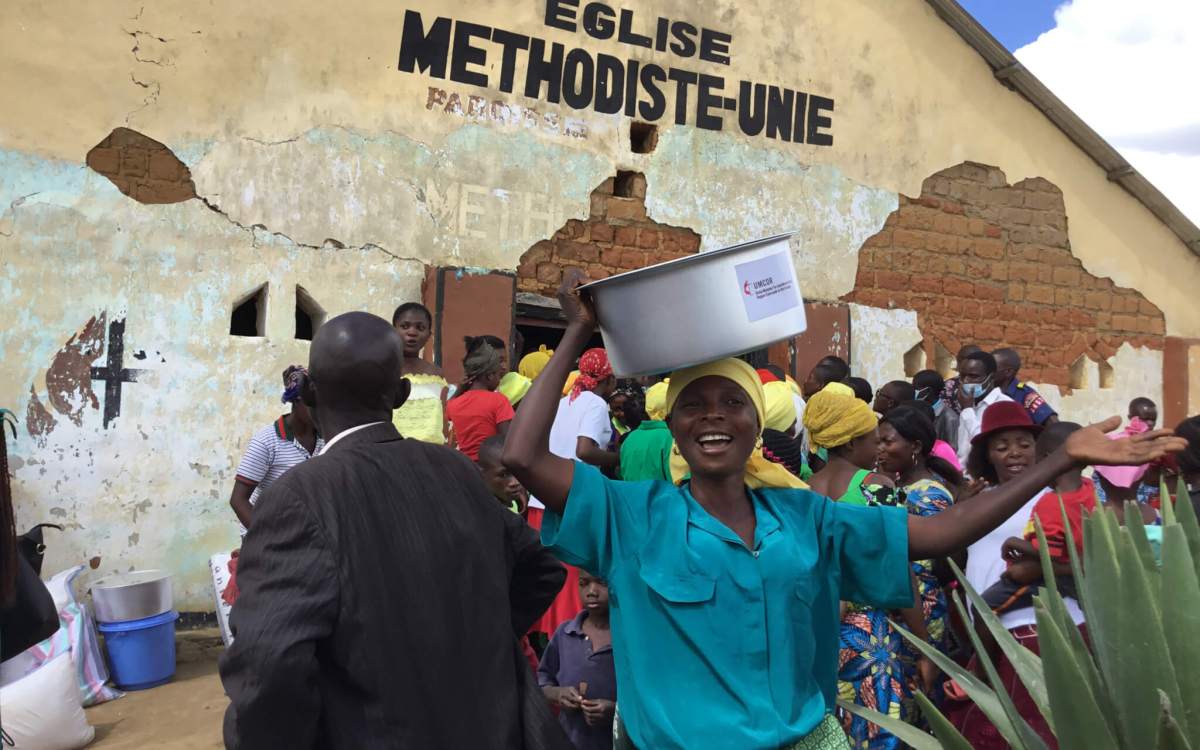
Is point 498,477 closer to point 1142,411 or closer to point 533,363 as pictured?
point 533,363

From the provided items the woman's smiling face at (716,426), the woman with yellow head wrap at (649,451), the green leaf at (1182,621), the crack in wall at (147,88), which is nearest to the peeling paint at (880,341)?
the woman with yellow head wrap at (649,451)

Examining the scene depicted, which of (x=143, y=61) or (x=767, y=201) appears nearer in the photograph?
(x=143, y=61)

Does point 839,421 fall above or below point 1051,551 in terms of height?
→ above

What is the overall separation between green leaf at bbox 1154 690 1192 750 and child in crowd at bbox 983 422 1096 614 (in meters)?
1.82

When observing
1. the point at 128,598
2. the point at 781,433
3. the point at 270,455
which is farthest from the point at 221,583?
the point at 781,433

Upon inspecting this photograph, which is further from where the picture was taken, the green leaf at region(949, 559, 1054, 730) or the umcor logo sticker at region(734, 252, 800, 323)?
the umcor logo sticker at region(734, 252, 800, 323)

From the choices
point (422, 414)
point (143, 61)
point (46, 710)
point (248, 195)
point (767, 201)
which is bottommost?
point (46, 710)

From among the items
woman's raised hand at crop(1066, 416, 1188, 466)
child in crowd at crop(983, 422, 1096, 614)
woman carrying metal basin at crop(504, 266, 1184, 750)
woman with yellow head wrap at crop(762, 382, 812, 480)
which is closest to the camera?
woman's raised hand at crop(1066, 416, 1188, 466)

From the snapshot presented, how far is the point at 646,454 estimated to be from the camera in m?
4.13

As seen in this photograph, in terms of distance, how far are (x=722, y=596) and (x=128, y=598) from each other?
4630mm

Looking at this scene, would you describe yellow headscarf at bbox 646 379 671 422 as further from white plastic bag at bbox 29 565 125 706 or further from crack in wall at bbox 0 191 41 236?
crack in wall at bbox 0 191 41 236

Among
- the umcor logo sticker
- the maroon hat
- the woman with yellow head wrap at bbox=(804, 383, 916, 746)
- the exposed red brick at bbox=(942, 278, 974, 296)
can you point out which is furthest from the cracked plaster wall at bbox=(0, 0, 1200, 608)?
the umcor logo sticker

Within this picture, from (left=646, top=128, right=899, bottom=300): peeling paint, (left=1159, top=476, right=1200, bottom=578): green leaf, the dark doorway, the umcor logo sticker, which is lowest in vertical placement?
(left=1159, top=476, right=1200, bottom=578): green leaf

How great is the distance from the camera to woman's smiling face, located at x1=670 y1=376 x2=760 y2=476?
1.95 m
